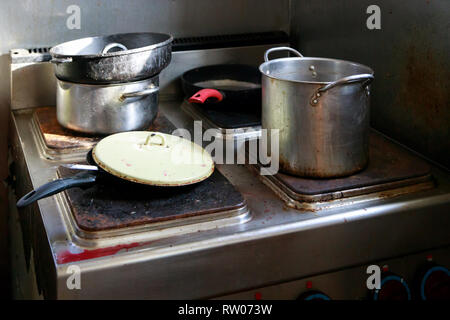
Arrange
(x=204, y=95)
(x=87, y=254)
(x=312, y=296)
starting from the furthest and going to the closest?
(x=204, y=95), (x=312, y=296), (x=87, y=254)

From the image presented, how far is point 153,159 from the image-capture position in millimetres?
1187

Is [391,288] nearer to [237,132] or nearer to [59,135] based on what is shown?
[237,132]

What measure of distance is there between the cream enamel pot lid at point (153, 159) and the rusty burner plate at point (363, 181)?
16 centimetres

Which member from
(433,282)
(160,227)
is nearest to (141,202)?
(160,227)

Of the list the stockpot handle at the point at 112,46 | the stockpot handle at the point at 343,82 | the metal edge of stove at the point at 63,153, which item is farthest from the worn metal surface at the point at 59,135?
the stockpot handle at the point at 343,82

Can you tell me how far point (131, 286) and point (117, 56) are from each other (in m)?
0.59

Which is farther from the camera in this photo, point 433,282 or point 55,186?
point 433,282

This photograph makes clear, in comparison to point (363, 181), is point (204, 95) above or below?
above

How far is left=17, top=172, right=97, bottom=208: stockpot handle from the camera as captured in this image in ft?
3.33

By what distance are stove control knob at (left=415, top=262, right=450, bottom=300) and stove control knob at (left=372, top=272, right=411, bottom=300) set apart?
0.03m

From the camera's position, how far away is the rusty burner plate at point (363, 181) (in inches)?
44.8

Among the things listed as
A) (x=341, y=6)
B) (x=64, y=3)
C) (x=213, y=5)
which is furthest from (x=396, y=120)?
(x=64, y=3)

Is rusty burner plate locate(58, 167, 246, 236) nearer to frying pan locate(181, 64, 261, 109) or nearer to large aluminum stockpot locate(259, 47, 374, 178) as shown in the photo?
large aluminum stockpot locate(259, 47, 374, 178)

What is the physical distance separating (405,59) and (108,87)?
0.73 metres
